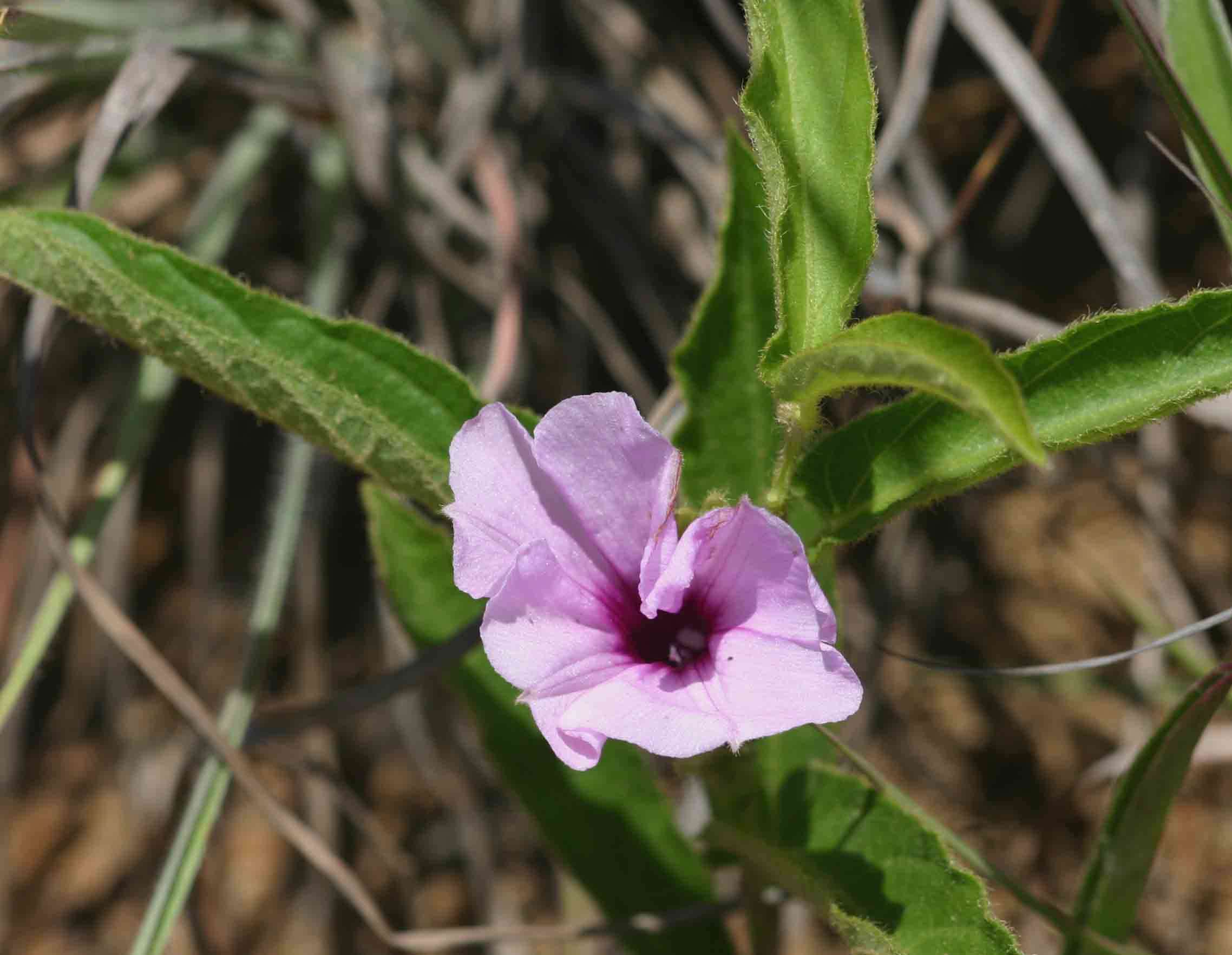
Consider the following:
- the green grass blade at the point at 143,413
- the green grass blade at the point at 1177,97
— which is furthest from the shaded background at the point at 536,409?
the green grass blade at the point at 1177,97

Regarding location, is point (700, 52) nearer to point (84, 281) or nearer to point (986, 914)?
point (84, 281)

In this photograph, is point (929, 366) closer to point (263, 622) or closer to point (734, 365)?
point (734, 365)

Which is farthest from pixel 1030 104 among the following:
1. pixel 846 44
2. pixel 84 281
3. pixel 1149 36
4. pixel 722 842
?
pixel 84 281

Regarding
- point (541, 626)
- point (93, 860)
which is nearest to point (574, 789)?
point (541, 626)

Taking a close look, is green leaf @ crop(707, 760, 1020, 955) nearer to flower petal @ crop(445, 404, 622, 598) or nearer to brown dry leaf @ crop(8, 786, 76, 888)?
flower petal @ crop(445, 404, 622, 598)

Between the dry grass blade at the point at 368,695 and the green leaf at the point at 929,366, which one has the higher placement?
the green leaf at the point at 929,366

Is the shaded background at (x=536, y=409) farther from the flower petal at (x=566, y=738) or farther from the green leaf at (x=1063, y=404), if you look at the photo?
the flower petal at (x=566, y=738)
